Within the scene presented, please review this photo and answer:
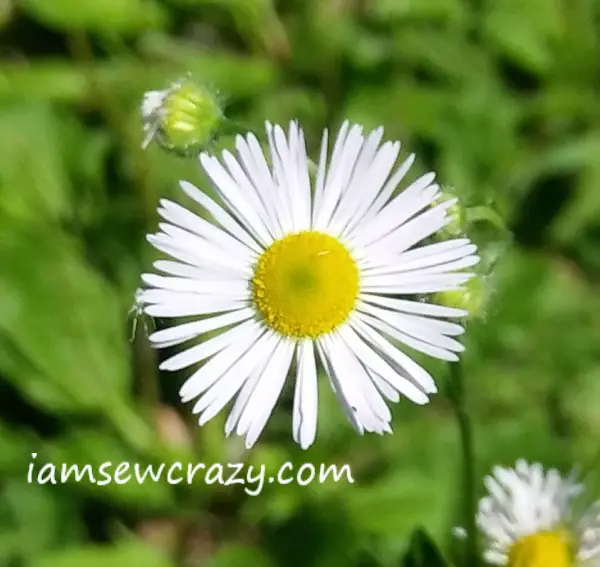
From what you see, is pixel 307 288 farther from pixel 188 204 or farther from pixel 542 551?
pixel 188 204

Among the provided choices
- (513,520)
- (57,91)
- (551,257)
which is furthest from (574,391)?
(57,91)

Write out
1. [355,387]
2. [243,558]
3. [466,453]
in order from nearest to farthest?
[355,387] < [466,453] < [243,558]

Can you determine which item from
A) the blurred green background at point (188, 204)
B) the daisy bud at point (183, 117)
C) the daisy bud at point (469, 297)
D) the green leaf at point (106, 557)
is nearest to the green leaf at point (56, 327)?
the blurred green background at point (188, 204)

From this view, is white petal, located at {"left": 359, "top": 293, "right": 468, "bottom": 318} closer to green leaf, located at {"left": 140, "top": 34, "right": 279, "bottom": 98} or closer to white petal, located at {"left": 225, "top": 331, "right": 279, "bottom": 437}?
white petal, located at {"left": 225, "top": 331, "right": 279, "bottom": 437}

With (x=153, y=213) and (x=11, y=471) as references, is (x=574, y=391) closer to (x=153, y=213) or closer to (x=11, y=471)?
(x=153, y=213)

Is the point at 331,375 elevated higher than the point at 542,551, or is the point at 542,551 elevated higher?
the point at 331,375

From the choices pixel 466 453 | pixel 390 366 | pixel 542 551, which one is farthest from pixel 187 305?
pixel 542 551

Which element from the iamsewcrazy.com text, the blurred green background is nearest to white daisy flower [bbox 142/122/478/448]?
the blurred green background
